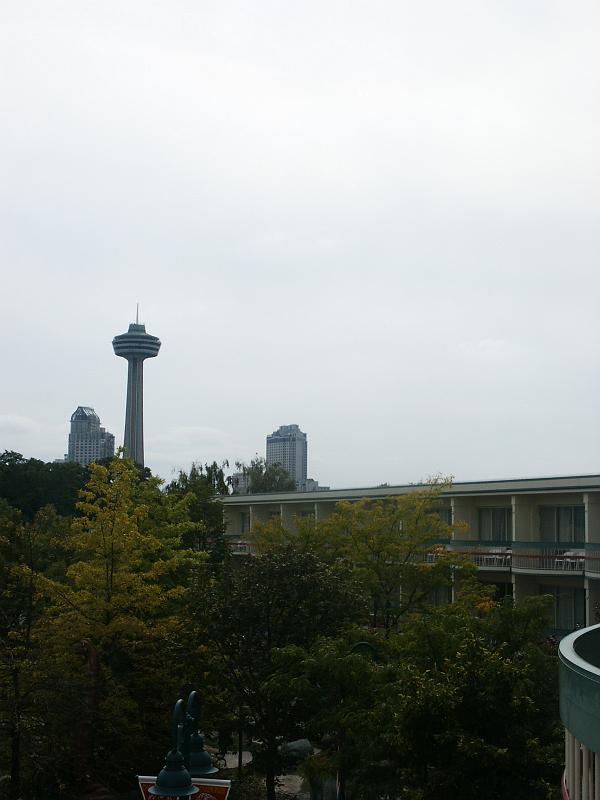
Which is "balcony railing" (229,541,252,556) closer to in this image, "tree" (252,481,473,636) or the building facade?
the building facade

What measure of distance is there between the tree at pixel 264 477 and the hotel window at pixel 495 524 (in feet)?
208

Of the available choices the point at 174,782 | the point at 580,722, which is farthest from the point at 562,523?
the point at 580,722

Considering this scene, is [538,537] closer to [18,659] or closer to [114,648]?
[114,648]

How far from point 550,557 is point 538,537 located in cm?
258

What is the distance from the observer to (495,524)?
43219 mm

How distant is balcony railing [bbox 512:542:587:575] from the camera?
3778cm

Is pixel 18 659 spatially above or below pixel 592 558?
below

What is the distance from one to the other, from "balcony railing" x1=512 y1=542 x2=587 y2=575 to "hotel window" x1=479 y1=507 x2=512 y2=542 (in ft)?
8.09

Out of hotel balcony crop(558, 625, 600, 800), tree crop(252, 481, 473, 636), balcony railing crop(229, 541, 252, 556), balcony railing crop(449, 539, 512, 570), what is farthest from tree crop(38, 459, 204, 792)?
balcony railing crop(229, 541, 252, 556)

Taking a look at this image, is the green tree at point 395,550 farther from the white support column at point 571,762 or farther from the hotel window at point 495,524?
the white support column at point 571,762

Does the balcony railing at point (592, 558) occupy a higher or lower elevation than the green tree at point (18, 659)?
higher

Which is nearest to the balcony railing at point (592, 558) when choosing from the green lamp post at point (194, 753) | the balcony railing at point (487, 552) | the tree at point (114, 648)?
the balcony railing at point (487, 552)

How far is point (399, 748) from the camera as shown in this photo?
17344 mm

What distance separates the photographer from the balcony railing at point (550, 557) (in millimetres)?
37775
